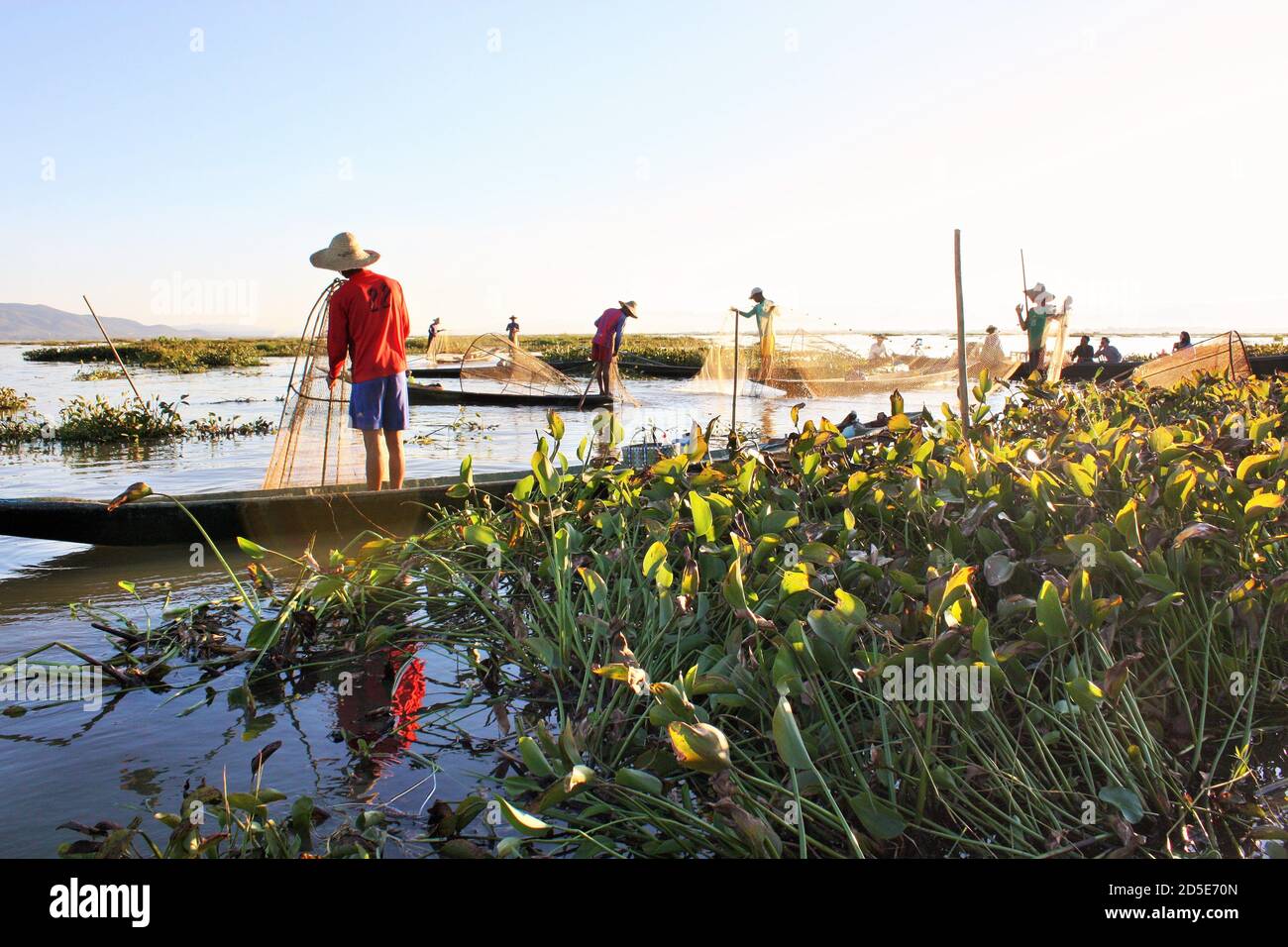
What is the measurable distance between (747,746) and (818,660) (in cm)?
38

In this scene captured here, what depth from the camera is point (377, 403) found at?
601cm

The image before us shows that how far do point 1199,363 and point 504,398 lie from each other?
33.7 feet

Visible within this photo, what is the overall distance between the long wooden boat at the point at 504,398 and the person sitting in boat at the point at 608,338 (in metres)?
0.37

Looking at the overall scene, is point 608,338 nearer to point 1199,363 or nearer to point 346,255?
point 1199,363

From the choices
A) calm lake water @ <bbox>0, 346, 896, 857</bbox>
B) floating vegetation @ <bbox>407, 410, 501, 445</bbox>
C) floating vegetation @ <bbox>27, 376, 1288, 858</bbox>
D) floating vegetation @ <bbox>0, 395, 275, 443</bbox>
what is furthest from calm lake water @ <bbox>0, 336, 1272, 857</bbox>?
floating vegetation @ <bbox>407, 410, 501, 445</bbox>

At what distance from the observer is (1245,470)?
10.1 ft

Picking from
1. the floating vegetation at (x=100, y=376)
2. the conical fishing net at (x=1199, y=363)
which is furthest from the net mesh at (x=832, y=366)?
the floating vegetation at (x=100, y=376)

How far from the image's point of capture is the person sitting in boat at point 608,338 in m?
14.0

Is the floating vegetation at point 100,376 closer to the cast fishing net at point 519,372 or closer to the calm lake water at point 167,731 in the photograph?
the cast fishing net at point 519,372

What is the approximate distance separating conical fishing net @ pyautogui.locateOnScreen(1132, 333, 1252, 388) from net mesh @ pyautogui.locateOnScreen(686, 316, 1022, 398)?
295 inches

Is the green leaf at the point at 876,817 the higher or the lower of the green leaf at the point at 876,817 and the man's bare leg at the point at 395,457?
the lower

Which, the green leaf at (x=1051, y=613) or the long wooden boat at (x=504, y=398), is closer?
the green leaf at (x=1051, y=613)
